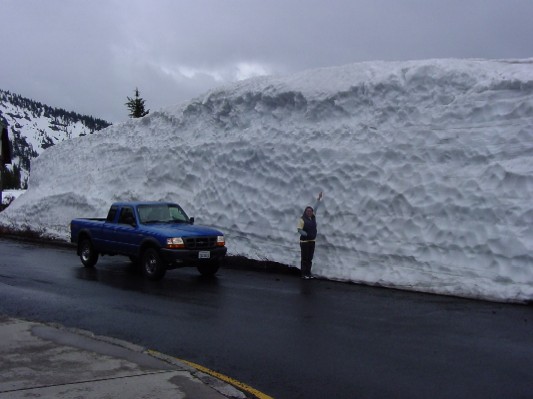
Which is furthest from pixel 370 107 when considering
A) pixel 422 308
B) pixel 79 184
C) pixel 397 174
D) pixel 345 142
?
pixel 79 184

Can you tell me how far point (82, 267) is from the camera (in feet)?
52.2

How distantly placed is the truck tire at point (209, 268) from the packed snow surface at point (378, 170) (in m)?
2.28

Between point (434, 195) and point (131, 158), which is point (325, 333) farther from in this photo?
point (131, 158)

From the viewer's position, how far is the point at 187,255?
1305cm

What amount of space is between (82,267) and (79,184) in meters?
10.2

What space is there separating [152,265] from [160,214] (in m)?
1.67

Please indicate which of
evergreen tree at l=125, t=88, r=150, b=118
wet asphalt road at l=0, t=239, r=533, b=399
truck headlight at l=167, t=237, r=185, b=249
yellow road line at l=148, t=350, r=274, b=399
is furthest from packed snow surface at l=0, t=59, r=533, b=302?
evergreen tree at l=125, t=88, r=150, b=118

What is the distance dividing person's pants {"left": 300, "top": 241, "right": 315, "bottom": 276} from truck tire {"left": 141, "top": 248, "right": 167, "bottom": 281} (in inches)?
127

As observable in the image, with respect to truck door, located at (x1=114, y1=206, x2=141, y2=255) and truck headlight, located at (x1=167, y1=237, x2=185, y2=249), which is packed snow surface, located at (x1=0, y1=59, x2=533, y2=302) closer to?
truck headlight, located at (x1=167, y1=237, x2=185, y2=249)

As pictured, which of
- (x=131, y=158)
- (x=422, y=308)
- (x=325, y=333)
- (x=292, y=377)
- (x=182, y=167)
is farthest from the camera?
(x=131, y=158)

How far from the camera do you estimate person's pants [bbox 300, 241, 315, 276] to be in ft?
47.0

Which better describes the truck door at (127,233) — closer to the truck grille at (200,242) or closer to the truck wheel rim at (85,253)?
the truck grille at (200,242)

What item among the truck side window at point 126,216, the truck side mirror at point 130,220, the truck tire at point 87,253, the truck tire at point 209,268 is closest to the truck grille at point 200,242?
the truck tire at point 209,268

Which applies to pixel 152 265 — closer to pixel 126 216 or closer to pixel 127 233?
pixel 127 233
